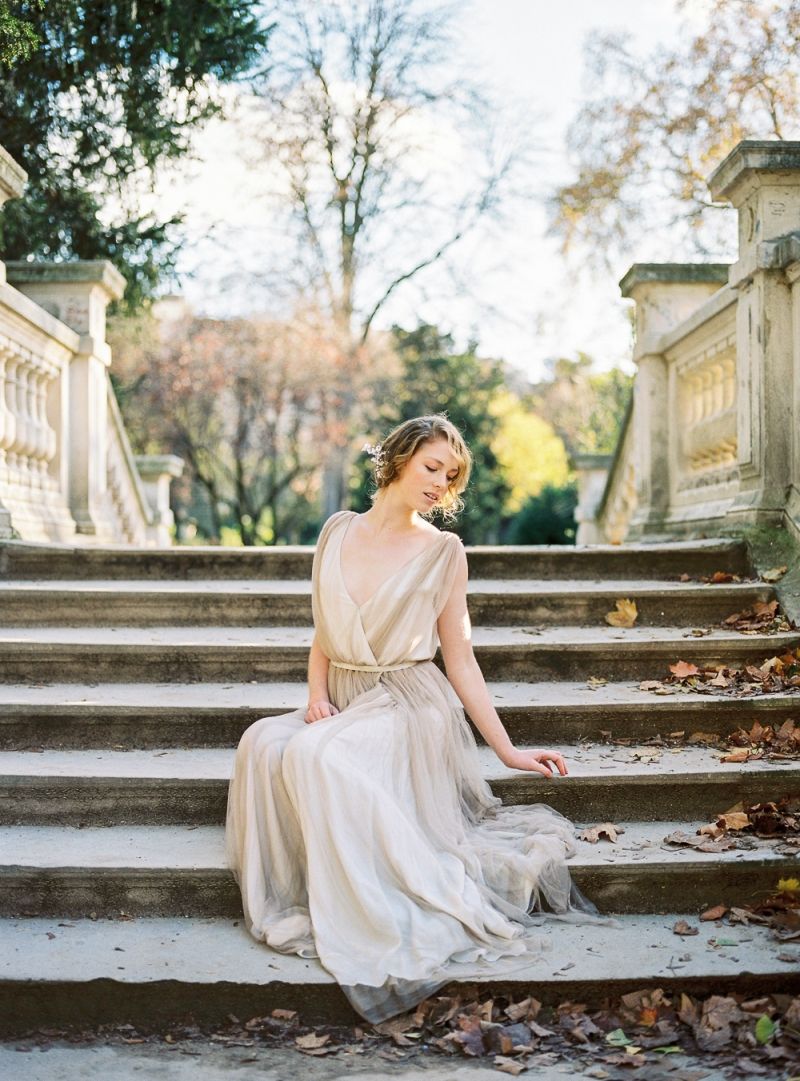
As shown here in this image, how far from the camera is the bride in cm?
282

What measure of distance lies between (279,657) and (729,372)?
330 centimetres

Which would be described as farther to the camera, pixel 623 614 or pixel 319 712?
pixel 623 614

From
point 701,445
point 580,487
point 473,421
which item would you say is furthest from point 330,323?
point 701,445

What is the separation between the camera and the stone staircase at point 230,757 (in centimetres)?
274

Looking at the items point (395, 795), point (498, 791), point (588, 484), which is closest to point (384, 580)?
point (395, 795)

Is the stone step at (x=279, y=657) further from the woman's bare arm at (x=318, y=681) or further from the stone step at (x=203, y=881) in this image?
the stone step at (x=203, y=881)

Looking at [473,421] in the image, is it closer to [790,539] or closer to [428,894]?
[790,539]

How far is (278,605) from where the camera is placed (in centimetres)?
483

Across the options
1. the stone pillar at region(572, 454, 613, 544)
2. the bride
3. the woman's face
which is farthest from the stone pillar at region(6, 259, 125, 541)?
the stone pillar at region(572, 454, 613, 544)

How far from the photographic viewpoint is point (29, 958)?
9.25ft

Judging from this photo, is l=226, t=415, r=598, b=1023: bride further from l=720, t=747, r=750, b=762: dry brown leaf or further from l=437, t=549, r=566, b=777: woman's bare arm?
l=720, t=747, r=750, b=762: dry brown leaf

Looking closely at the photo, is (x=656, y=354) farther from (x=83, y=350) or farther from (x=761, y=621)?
(x=83, y=350)

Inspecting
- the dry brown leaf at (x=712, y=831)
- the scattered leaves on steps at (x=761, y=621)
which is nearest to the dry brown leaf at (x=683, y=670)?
the scattered leaves on steps at (x=761, y=621)

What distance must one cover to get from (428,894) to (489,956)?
22 cm
